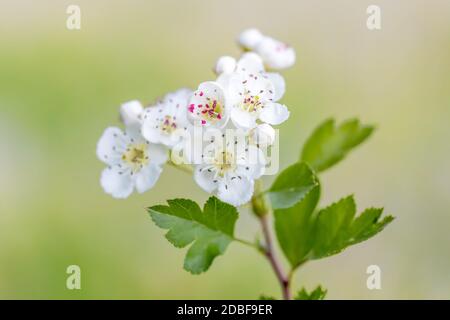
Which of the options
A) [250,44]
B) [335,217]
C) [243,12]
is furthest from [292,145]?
[335,217]

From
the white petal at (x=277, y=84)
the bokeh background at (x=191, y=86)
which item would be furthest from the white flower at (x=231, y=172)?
the bokeh background at (x=191, y=86)

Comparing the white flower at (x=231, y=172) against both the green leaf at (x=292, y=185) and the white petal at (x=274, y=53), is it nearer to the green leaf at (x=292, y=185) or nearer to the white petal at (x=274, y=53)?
the green leaf at (x=292, y=185)

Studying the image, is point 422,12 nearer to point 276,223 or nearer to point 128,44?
point 128,44

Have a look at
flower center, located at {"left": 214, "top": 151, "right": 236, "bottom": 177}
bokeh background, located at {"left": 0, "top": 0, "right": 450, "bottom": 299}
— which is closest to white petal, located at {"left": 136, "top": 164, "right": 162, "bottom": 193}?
flower center, located at {"left": 214, "top": 151, "right": 236, "bottom": 177}

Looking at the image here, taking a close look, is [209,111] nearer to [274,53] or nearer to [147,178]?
[147,178]

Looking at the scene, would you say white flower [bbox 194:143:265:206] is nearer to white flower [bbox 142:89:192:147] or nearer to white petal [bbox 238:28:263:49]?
white flower [bbox 142:89:192:147]

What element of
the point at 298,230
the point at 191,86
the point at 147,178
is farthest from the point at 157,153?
the point at 191,86
